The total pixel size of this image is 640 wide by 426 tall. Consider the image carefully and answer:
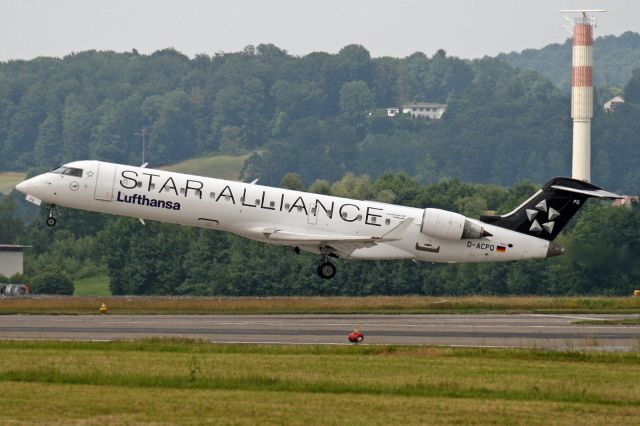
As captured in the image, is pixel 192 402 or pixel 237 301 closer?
pixel 192 402

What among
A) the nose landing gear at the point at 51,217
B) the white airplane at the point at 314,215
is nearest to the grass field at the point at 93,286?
the nose landing gear at the point at 51,217

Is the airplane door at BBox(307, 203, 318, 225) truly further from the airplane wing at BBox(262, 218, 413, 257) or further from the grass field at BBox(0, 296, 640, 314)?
the grass field at BBox(0, 296, 640, 314)

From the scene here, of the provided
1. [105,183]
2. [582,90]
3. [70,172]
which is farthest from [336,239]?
[582,90]

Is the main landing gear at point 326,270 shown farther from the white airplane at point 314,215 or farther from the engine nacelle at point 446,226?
the engine nacelle at point 446,226

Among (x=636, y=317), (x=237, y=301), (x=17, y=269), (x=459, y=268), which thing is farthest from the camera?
(x=17, y=269)

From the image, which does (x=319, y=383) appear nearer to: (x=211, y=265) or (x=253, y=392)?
(x=253, y=392)

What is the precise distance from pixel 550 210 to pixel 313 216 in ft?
30.7

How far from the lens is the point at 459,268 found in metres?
95.7

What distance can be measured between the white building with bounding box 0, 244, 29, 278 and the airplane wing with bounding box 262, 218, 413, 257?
6073 centimetres

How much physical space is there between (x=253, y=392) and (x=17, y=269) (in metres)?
86.1

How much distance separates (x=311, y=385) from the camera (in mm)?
30844

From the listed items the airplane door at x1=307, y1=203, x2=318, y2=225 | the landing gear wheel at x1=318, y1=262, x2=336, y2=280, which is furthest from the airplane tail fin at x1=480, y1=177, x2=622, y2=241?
the airplane door at x1=307, y1=203, x2=318, y2=225

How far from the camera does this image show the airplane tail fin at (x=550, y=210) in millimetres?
56906

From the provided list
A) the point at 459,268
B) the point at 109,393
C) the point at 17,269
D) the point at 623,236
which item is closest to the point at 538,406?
the point at 109,393
